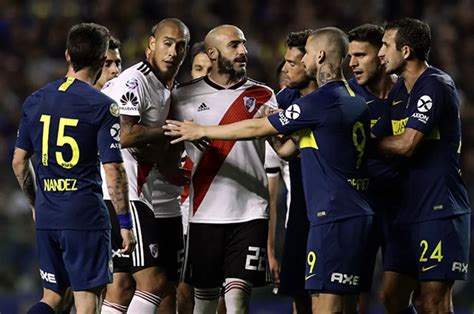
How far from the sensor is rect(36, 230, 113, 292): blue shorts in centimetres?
761

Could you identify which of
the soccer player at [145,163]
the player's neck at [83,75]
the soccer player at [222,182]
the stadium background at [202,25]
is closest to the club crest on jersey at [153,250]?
the soccer player at [145,163]

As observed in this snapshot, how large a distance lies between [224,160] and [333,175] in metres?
1.10

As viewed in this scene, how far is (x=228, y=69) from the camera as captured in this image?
8484 millimetres

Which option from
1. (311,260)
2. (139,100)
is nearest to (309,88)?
(139,100)

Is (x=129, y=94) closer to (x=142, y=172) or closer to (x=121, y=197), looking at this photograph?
(x=142, y=172)

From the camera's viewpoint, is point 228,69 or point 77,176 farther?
point 228,69

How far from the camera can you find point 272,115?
7.91 metres

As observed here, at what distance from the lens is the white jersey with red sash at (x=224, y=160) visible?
27.7 feet

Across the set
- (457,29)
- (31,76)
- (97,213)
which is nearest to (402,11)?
(457,29)

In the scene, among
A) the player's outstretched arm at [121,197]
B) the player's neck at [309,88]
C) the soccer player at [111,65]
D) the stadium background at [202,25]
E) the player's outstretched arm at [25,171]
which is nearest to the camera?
the player's outstretched arm at [121,197]

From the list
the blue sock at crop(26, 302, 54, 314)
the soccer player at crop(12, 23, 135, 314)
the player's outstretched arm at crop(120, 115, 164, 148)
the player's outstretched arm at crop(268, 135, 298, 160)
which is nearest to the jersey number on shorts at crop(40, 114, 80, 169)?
the soccer player at crop(12, 23, 135, 314)

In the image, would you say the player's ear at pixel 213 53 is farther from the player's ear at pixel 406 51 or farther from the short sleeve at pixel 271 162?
the player's ear at pixel 406 51

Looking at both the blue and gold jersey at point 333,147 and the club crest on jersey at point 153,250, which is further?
the club crest on jersey at point 153,250

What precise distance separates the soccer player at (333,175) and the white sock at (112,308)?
67.4 inches
